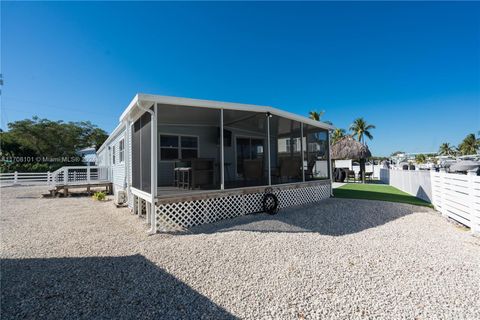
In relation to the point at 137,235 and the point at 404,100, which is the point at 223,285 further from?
the point at 404,100

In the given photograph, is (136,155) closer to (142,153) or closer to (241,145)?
(142,153)

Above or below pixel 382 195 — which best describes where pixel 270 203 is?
above

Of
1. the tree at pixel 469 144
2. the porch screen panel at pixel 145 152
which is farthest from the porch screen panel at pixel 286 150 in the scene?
the tree at pixel 469 144

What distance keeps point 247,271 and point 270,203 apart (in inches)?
140

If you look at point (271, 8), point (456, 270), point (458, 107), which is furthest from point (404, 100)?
point (456, 270)

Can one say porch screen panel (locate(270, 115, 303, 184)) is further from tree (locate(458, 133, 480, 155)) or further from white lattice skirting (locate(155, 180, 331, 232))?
tree (locate(458, 133, 480, 155))

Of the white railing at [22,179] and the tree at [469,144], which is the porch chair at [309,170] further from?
the tree at [469,144]

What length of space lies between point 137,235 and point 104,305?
8.41ft

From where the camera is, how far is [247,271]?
10.4 ft

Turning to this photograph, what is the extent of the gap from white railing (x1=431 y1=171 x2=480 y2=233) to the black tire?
4407mm

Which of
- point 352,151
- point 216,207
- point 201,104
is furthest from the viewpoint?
point 352,151

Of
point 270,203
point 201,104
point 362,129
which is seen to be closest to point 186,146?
point 201,104

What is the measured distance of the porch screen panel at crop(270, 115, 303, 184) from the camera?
810 cm

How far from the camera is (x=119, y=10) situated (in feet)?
30.2
